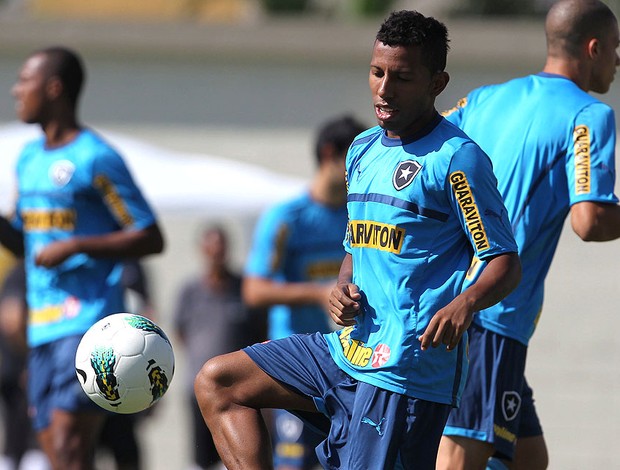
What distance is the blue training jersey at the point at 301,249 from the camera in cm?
838

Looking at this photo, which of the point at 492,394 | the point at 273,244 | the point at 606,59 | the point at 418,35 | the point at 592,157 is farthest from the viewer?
the point at 273,244

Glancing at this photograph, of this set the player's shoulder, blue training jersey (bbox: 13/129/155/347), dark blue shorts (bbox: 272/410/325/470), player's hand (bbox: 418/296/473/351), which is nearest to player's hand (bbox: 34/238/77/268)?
blue training jersey (bbox: 13/129/155/347)

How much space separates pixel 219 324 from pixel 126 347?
19.7ft

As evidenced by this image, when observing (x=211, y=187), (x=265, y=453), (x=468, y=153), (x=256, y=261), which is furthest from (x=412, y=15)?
(x=211, y=187)

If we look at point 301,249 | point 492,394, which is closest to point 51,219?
point 301,249

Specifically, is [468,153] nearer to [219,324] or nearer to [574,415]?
[219,324]

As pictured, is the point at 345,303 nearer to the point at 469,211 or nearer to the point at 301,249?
the point at 469,211

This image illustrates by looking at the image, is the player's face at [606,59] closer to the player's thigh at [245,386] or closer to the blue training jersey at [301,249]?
the player's thigh at [245,386]

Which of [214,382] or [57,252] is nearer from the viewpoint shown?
[214,382]

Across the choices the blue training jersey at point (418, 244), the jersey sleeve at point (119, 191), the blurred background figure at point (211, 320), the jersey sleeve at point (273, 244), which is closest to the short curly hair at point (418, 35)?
the blue training jersey at point (418, 244)

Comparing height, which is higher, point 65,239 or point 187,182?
point 65,239

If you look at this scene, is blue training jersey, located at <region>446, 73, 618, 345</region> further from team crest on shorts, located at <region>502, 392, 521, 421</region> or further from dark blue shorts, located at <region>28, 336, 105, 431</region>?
dark blue shorts, located at <region>28, 336, 105, 431</region>

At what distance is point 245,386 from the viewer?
16.5ft

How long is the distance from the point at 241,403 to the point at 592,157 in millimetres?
1824
